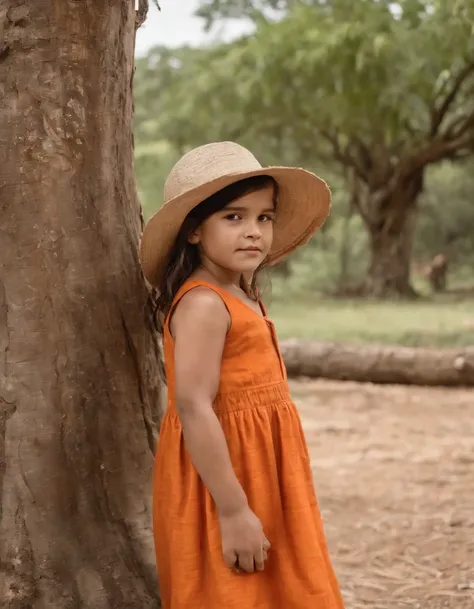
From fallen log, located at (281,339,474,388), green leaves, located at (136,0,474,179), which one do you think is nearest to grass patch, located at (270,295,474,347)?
fallen log, located at (281,339,474,388)

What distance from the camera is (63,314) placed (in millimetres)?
2309

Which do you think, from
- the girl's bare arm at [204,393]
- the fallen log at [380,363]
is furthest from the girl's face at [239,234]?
the fallen log at [380,363]

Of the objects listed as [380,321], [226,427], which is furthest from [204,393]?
[380,321]

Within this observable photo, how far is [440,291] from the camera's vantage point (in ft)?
66.9

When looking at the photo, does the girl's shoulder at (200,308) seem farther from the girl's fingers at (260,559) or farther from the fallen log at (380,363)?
the fallen log at (380,363)

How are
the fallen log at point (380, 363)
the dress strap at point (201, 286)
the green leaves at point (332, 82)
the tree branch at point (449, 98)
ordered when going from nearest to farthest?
the dress strap at point (201, 286) → the fallen log at point (380, 363) → the green leaves at point (332, 82) → the tree branch at point (449, 98)

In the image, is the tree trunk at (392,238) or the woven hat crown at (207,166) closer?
the woven hat crown at (207,166)

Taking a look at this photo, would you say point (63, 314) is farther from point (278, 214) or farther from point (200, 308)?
point (278, 214)

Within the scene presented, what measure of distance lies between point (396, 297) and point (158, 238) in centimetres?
1529

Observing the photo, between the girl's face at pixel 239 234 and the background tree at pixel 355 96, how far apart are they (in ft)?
32.6

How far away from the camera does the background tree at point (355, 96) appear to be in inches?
491

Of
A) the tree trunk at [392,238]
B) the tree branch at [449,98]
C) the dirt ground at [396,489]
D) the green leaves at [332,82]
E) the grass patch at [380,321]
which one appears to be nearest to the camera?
the dirt ground at [396,489]

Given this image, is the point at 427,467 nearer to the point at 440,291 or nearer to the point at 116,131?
the point at 116,131

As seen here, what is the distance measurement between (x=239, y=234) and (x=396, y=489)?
9.32ft
